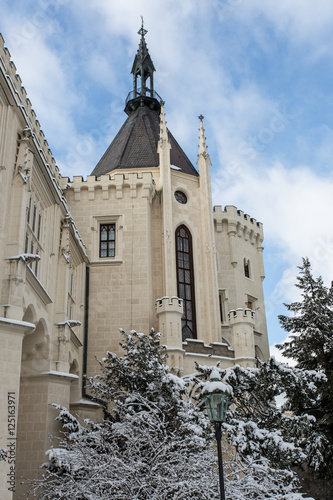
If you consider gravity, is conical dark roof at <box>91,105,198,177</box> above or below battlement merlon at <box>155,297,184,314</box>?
above

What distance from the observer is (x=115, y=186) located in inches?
1061

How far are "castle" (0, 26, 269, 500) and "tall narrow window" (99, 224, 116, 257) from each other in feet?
0.16

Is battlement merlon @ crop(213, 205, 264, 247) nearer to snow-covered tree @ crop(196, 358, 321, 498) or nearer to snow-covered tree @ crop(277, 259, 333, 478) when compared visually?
snow-covered tree @ crop(277, 259, 333, 478)

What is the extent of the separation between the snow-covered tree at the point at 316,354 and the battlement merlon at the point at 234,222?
27.4ft

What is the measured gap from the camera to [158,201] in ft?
90.0

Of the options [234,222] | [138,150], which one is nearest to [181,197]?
[138,150]

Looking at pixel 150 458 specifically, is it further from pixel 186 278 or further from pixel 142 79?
pixel 142 79

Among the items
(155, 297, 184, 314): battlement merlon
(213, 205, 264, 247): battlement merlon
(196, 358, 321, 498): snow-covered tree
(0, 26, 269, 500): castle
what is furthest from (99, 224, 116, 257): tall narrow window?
(196, 358, 321, 498): snow-covered tree

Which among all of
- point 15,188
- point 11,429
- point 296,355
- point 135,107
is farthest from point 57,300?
point 135,107

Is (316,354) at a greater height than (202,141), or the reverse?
(202,141)

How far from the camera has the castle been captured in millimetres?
14586

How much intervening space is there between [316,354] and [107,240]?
417 inches

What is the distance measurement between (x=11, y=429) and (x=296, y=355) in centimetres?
1313

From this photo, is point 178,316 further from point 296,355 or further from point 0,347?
point 0,347
